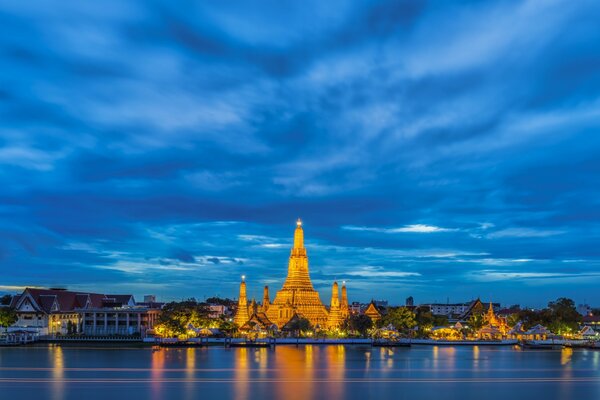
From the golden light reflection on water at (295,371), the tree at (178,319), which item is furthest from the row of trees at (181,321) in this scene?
the golden light reflection on water at (295,371)

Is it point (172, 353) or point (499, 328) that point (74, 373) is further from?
point (499, 328)

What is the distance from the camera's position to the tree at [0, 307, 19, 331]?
257 feet

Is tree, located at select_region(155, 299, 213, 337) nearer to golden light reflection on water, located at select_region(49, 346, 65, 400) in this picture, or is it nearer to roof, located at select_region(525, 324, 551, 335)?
golden light reflection on water, located at select_region(49, 346, 65, 400)

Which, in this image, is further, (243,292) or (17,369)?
(243,292)

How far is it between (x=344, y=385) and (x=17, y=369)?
2292 centimetres

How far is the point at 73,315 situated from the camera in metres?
88.8

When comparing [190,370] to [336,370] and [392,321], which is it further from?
[392,321]

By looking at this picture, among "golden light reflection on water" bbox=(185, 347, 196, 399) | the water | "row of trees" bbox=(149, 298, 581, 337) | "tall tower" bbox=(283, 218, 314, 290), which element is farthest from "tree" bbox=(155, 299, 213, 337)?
"tall tower" bbox=(283, 218, 314, 290)

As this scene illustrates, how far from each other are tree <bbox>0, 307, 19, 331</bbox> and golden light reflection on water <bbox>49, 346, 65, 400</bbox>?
1598 centimetres

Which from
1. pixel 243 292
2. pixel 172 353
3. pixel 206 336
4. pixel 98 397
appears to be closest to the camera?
pixel 98 397

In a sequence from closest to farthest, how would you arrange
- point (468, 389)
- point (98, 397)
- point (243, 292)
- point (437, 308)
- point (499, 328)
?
point (98, 397) → point (468, 389) → point (499, 328) → point (243, 292) → point (437, 308)

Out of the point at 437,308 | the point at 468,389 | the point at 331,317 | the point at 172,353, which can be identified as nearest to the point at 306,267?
the point at 331,317

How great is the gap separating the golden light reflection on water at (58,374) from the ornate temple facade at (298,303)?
35.9 metres

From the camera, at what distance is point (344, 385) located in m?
39.8
